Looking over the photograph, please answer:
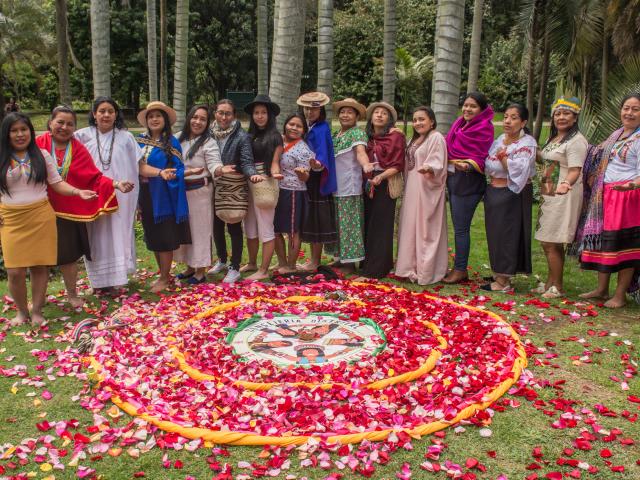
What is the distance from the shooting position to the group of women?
19.2 ft

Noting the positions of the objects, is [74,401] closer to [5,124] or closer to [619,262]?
[5,124]

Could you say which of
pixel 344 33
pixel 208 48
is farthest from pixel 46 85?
pixel 344 33

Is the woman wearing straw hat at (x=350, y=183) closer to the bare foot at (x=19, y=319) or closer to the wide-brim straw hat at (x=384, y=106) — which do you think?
the wide-brim straw hat at (x=384, y=106)

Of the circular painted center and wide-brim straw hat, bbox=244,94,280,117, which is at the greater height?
wide-brim straw hat, bbox=244,94,280,117

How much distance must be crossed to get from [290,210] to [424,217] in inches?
57.8

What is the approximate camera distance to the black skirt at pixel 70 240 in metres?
6.05

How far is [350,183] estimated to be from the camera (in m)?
7.08

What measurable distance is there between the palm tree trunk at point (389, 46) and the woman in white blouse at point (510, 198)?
19.4 feet

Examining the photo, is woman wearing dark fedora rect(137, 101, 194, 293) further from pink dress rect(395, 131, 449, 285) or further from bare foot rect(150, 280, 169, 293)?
pink dress rect(395, 131, 449, 285)

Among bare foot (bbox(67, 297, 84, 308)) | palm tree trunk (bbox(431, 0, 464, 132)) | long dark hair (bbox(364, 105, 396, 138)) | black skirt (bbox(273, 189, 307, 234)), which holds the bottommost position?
bare foot (bbox(67, 297, 84, 308))

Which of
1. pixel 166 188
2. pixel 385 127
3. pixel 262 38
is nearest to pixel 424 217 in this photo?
pixel 385 127

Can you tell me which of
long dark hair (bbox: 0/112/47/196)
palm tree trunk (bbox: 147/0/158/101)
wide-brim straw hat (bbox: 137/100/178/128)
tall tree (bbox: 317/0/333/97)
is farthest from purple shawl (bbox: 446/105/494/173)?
palm tree trunk (bbox: 147/0/158/101)

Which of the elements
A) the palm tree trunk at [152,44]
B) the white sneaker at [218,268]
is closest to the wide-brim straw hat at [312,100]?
the white sneaker at [218,268]

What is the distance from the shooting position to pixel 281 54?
835 centimetres
